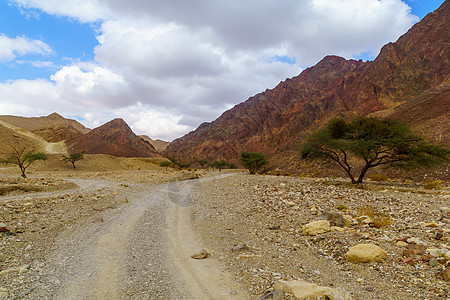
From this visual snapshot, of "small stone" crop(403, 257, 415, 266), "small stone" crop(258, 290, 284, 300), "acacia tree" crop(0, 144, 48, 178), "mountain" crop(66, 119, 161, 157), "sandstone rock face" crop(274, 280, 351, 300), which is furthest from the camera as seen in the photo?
"mountain" crop(66, 119, 161, 157)

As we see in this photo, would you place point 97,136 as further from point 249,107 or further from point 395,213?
point 395,213

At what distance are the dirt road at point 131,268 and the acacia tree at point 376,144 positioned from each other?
60.1ft

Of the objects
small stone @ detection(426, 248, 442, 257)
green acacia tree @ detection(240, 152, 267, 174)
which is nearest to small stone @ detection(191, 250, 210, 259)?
small stone @ detection(426, 248, 442, 257)

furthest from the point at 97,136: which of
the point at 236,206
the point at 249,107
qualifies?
the point at 236,206

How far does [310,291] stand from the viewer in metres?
4.30

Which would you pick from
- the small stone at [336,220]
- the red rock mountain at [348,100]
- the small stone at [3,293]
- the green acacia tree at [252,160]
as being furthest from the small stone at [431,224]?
the green acacia tree at [252,160]

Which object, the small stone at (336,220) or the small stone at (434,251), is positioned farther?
the small stone at (336,220)

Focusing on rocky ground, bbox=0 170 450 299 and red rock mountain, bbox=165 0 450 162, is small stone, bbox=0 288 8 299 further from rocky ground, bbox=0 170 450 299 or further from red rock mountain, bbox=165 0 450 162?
red rock mountain, bbox=165 0 450 162

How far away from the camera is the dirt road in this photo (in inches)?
184

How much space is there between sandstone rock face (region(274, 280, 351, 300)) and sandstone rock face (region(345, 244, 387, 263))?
6.91 ft

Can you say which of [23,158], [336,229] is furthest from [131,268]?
[23,158]

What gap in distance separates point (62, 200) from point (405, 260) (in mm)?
17115

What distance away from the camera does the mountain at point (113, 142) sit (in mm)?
116688

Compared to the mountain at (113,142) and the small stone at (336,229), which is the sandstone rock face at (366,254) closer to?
the small stone at (336,229)
